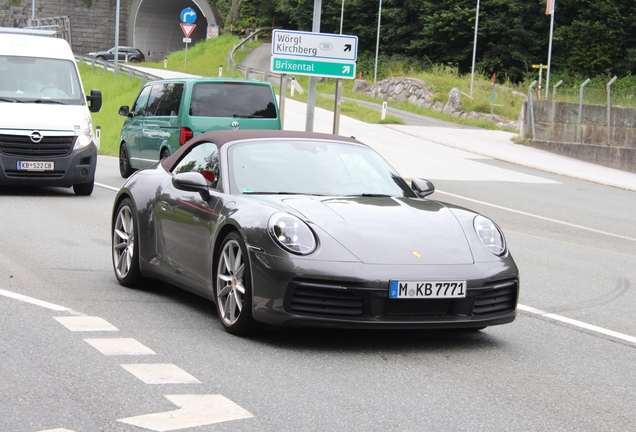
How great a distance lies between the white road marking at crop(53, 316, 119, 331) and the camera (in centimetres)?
678

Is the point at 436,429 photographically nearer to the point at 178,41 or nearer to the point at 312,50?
the point at 312,50

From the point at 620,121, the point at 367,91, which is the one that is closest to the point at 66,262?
the point at 620,121

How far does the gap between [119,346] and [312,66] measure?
17.7 metres

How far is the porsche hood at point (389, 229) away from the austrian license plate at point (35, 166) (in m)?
9.42

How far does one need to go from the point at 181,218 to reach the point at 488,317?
2.36 metres

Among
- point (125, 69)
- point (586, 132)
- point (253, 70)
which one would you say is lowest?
point (586, 132)

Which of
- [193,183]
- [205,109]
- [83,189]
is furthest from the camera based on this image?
[205,109]

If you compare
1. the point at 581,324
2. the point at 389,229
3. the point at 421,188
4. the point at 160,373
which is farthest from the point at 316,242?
the point at 581,324

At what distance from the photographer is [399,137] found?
109 ft

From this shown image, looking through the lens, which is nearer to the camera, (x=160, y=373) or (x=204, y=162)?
(x=160, y=373)

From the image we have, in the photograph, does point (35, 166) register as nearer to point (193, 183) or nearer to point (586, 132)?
point (193, 183)

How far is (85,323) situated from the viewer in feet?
22.7

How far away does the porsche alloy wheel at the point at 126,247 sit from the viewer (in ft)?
27.3

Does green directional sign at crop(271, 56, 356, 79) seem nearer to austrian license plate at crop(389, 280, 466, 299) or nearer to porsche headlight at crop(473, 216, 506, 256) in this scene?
porsche headlight at crop(473, 216, 506, 256)
